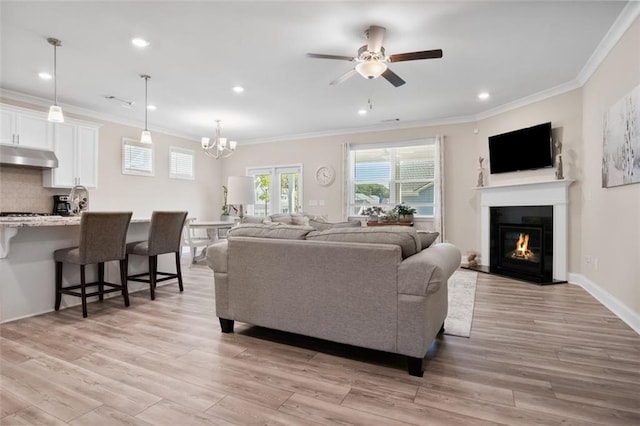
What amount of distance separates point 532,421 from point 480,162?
5050 mm

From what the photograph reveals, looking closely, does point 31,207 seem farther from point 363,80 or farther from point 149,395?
point 363,80

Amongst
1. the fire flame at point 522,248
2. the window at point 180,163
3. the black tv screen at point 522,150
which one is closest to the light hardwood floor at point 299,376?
the fire flame at point 522,248

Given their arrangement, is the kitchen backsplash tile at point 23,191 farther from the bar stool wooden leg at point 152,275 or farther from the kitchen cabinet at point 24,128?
the bar stool wooden leg at point 152,275

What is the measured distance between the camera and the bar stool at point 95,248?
311 cm

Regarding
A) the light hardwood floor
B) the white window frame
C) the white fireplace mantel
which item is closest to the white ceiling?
the white fireplace mantel

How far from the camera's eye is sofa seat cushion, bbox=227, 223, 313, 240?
2.48 metres

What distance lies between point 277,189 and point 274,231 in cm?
568

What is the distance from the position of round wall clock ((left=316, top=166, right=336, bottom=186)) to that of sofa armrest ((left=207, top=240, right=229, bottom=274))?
4852 mm

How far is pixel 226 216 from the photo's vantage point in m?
7.48

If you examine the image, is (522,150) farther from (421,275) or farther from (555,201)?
(421,275)

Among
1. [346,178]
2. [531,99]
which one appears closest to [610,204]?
[531,99]

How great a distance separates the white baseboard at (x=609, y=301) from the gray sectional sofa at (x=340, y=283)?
1723 millimetres

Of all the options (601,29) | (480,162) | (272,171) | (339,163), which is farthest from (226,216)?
(601,29)

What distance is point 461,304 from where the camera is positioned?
11.6 feet
